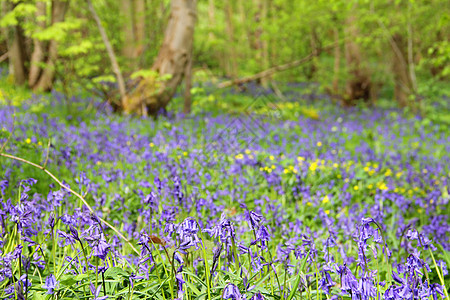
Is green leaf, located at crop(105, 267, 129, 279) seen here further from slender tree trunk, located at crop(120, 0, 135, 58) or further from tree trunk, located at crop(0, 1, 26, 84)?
slender tree trunk, located at crop(120, 0, 135, 58)

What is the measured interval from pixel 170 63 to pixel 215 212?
5.02m

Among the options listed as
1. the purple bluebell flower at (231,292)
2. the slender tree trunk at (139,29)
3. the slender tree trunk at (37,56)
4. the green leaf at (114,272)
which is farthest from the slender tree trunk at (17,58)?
the purple bluebell flower at (231,292)

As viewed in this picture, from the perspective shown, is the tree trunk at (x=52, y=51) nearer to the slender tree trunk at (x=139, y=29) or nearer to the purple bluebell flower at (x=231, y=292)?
the slender tree trunk at (x=139, y=29)

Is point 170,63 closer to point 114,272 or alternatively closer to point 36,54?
point 36,54

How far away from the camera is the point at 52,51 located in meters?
9.39

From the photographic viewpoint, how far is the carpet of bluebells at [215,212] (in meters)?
1.73

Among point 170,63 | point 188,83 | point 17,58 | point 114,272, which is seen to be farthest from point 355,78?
point 114,272

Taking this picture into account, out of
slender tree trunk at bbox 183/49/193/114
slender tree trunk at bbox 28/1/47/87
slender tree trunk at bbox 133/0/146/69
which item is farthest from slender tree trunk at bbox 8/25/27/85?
slender tree trunk at bbox 183/49/193/114

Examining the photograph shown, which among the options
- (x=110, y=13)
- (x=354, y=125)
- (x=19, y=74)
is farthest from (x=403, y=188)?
(x=110, y=13)

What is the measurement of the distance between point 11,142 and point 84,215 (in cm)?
281

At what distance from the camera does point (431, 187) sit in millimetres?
4527

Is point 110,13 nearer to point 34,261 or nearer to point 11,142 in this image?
point 11,142

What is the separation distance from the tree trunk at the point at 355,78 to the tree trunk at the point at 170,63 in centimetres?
583

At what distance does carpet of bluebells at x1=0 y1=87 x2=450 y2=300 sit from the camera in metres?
1.73
